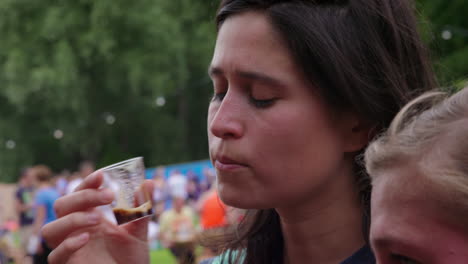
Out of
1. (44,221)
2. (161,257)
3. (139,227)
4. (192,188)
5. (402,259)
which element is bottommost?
(192,188)

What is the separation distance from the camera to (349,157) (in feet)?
4.81

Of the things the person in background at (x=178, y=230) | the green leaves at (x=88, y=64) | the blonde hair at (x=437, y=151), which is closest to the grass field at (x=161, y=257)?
the person in background at (x=178, y=230)

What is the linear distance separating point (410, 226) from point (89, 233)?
1.00 metres

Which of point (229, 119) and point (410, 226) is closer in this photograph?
point (410, 226)

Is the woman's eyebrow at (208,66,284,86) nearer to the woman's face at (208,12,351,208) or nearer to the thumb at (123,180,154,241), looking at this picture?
the woman's face at (208,12,351,208)

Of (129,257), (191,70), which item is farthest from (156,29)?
(129,257)

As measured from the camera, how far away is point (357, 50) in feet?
4.66

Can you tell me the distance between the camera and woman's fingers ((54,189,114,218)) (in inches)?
61.5

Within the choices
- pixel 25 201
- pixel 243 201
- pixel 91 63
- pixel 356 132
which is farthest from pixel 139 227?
pixel 91 63

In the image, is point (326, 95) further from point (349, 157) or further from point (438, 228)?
point (438, 228)

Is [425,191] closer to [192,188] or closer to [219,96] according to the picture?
[219,96]

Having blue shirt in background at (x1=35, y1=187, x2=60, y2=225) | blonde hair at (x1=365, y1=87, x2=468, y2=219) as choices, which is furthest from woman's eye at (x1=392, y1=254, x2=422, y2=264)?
blue shirt in background at (x1=35, y1=187, x2=60, y2=225)

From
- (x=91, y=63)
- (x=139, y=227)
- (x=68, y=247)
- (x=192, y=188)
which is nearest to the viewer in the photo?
(x=68, y=247)

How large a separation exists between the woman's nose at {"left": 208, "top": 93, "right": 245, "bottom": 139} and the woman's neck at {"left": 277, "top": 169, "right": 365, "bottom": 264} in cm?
25
